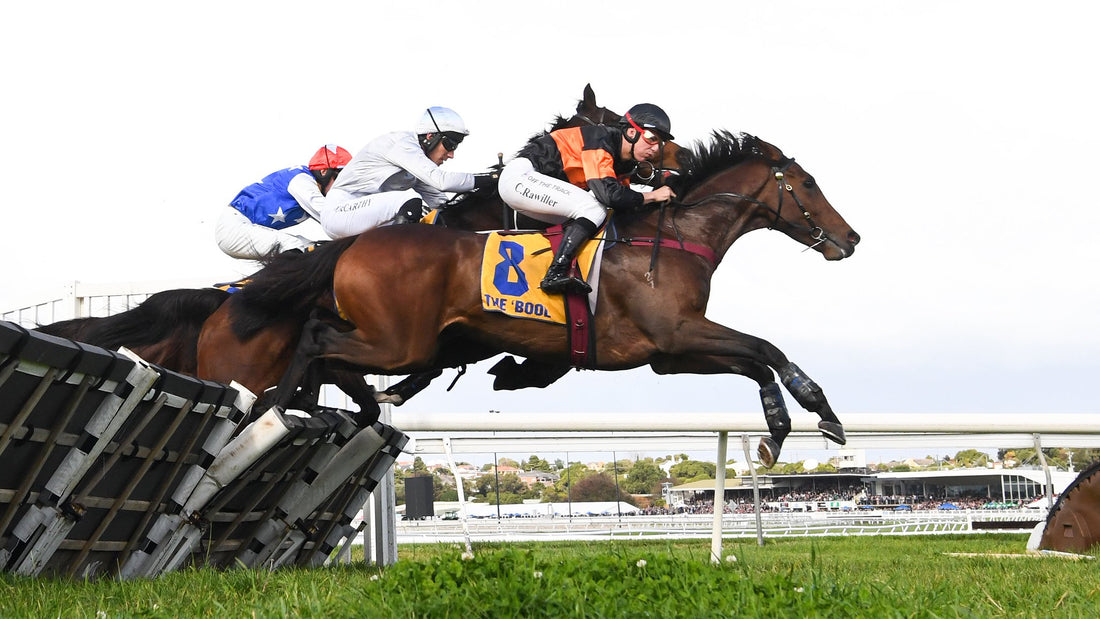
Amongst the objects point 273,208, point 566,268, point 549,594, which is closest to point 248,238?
point 273,208

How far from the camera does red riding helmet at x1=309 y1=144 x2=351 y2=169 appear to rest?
7.04m

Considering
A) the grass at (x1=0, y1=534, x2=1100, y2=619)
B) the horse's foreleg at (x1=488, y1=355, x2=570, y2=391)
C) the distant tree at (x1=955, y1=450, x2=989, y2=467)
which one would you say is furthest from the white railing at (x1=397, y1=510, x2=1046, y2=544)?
the grass at (x1=0, y1=534, x2=1100, y2=619)

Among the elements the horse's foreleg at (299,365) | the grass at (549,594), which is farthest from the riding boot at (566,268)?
the grass at (549,594)

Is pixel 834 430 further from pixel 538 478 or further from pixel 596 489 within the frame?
pixel 596 489

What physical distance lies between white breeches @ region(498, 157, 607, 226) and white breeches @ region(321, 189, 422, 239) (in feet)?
2.54

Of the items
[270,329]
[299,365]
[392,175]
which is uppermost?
[392,175]

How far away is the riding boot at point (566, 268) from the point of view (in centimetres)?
514

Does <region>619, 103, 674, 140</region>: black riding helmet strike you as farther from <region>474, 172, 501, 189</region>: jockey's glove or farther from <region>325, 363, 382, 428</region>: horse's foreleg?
<region>325, 363, 382, 428</region>: horse's foreleg

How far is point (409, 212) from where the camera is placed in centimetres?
614

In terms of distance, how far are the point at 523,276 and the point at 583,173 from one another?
2.63ft

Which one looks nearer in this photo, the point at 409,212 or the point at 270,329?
the point at 270,329

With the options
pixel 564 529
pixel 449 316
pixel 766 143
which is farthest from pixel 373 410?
pixel 564 529

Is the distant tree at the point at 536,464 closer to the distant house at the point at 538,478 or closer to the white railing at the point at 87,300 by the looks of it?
the distant house at the point at 538,478

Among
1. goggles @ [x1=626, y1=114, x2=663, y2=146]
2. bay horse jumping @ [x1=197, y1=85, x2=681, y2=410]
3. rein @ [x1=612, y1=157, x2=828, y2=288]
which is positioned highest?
goggles @ [x1=626, y1=114, x2=663, y2=146]
